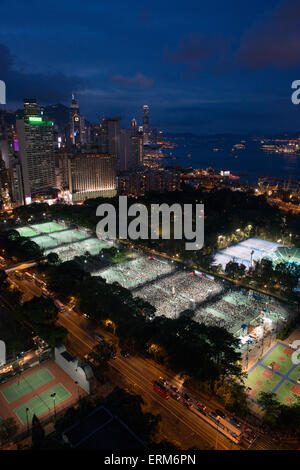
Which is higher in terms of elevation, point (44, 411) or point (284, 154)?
point (284, 154)

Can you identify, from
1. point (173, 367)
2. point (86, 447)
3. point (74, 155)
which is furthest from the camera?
point (74, 155)

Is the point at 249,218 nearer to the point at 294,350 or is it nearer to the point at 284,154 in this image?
the point at 294,350

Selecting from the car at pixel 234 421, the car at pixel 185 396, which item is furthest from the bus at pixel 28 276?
the car at pixel 234 421

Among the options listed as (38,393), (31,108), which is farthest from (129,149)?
(38,393)

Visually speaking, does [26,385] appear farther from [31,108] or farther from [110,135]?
[110,135]

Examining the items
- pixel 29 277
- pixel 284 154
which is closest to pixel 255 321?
pixel 29 277

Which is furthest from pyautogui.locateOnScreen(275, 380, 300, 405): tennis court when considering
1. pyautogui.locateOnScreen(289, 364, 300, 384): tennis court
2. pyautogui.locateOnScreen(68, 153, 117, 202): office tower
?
pyautogui.locateOnScreen(68, 153, 117, 202): office tower
